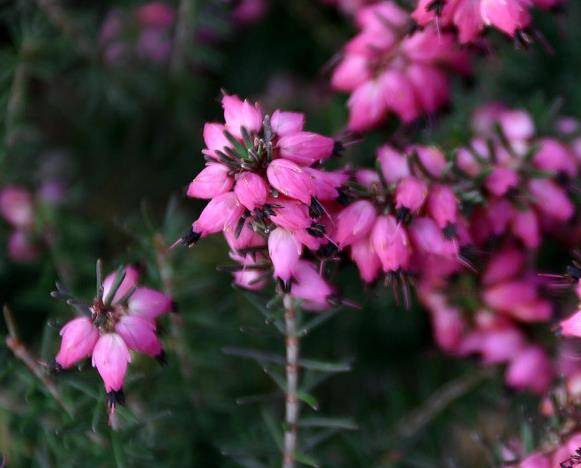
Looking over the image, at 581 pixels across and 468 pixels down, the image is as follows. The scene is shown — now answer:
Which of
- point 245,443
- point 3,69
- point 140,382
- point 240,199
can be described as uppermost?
point 3,69

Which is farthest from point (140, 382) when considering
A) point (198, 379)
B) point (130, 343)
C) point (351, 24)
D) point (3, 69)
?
point (351, 24)

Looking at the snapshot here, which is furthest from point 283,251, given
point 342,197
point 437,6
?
point 437,6

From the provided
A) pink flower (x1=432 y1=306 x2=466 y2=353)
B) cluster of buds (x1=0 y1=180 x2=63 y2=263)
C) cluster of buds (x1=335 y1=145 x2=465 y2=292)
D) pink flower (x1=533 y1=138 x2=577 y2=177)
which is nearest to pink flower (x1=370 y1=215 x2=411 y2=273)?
cluster of buds (x1=335 y1=145 x2=465 y2=292)

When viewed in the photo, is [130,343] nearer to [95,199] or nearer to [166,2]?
[95,199]

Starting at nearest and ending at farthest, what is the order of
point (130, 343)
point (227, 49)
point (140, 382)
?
point (130, 343) < point (140, 382) < point (227, 49)

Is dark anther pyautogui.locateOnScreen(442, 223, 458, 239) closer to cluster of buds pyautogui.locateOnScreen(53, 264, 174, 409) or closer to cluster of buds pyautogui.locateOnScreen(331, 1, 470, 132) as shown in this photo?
cluster of buds pyautogui.locateOnScreen(331, 1, 470, 132)

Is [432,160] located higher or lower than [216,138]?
lower

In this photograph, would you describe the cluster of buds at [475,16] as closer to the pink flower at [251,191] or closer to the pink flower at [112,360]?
the pink flower at [251,191]

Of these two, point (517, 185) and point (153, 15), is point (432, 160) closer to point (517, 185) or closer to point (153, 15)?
point (517, 185)
